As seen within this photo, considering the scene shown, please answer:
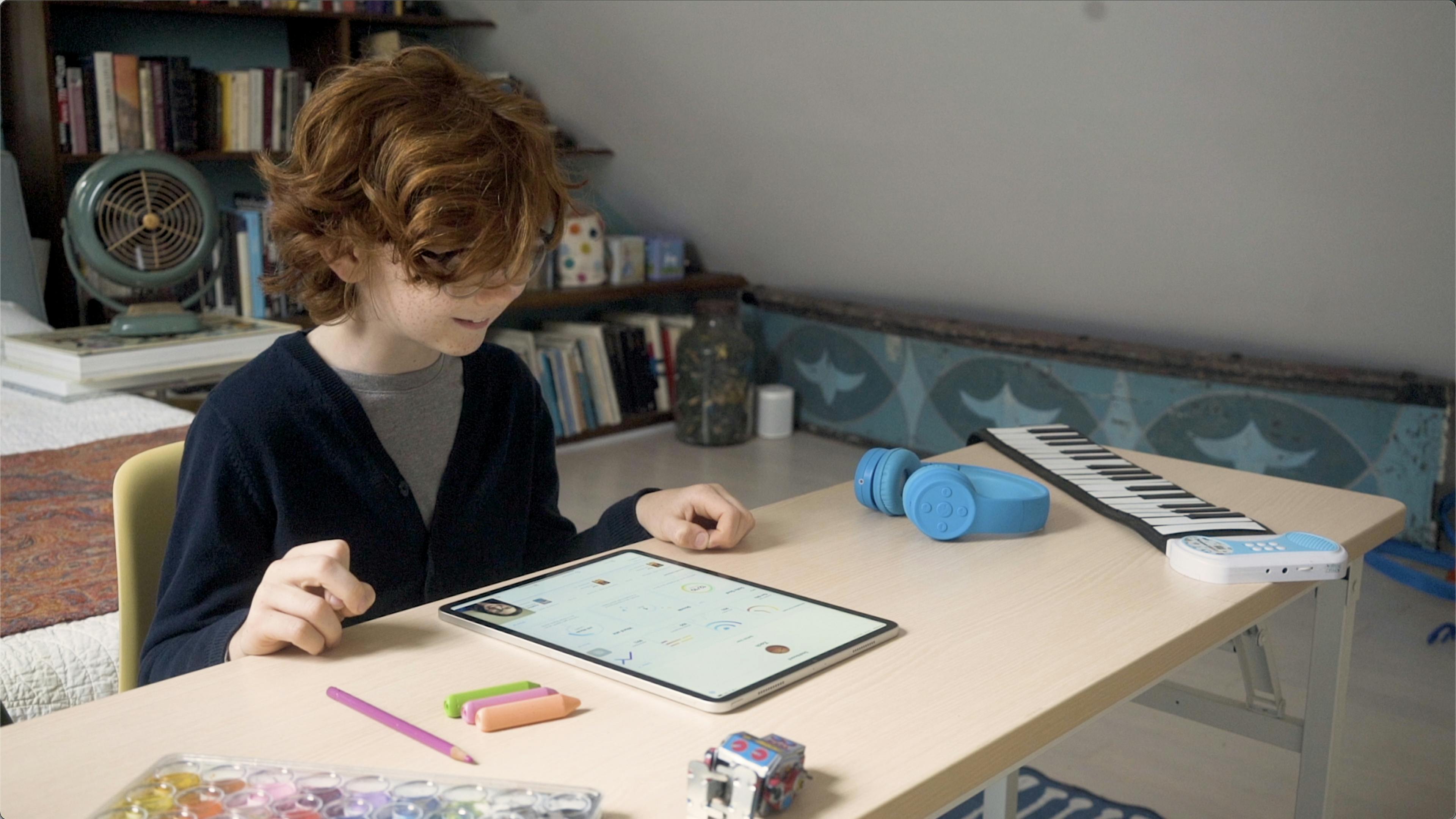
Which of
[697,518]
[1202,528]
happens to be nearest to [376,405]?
[697,518]

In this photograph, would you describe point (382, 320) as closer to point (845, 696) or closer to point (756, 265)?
point (845, 696)

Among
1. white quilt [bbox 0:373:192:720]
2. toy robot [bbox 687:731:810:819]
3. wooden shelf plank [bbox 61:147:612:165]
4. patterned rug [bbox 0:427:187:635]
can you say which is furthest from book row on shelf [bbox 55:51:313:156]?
toy robot [bbox 687:731:810:819]

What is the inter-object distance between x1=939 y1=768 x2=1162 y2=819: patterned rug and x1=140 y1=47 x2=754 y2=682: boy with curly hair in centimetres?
98

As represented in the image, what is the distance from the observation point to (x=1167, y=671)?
0.99 metres

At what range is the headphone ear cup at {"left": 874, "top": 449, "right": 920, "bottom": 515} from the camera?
1275 millimetres

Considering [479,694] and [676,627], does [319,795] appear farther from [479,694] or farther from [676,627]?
[676,627]

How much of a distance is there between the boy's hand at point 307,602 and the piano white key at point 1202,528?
29.4 inches

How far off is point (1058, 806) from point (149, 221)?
2026mm

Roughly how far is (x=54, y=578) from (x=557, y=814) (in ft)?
3.78

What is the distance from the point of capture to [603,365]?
4.38m

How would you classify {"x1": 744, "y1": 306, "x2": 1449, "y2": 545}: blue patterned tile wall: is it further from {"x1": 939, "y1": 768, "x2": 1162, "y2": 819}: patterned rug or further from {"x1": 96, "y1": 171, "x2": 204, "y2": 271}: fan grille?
{"x1": 96, "y1": 171, "x2": 204, "y2": 271}: fan grille

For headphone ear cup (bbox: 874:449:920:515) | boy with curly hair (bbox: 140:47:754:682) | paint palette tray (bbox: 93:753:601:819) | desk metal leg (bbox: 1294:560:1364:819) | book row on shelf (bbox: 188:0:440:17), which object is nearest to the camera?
paint palette tray (bbox: 93:753:601:819)

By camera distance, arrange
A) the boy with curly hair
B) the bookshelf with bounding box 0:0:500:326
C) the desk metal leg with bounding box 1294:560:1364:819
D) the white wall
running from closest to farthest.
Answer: the boy with curly hair, the desk metal leg with bounding box 1294:560:1364:819, the white wall, the bookshelf with bounding box 0:0:500:326

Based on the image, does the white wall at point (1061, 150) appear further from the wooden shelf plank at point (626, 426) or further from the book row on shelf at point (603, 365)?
the wooden shelf plank at point (626, 426)
